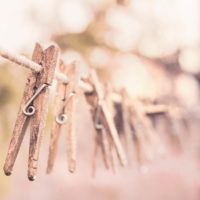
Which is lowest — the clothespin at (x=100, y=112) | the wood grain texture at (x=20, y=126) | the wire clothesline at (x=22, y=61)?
the wood grain texture at (x=20, y=126)

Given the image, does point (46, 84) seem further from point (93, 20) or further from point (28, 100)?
point (93, 20)

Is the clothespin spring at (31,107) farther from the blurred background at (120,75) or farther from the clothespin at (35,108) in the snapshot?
the blurred background at (120,75)

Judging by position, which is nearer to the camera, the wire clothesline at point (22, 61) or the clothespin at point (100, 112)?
the wire clothesline at point (22, 61)

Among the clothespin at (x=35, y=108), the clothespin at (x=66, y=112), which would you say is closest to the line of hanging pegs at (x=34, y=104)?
the clothespin at (x=35, y=108)

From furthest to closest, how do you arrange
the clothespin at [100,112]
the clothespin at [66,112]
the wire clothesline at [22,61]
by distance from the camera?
the clothespin at [100,112], the clothespin at [66,112], the wire clothesline at [22,61]

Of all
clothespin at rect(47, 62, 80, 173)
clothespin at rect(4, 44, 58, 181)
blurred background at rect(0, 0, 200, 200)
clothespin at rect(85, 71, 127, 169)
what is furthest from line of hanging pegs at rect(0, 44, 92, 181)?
blurred background at rect(0, 0, 200, 200)

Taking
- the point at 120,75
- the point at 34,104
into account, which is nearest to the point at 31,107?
the point at 34,104
